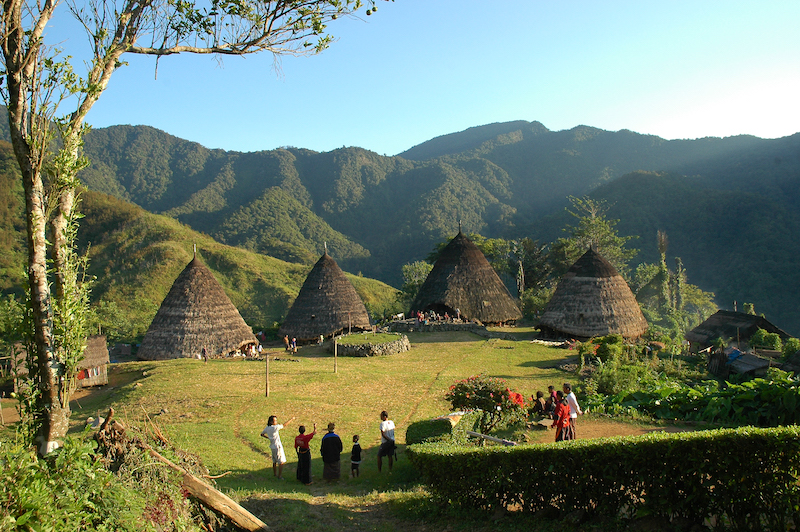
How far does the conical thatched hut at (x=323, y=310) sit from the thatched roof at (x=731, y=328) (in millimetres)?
17911

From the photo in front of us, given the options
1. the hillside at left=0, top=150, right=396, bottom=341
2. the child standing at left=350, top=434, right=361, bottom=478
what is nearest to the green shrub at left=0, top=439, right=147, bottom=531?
the child standing at left=350, top=434, right=361, bottom=478

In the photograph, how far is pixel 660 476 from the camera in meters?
5.11

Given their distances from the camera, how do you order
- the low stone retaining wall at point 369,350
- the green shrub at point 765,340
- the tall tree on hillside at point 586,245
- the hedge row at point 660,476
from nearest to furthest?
the hedge row at point 660,476 → the low stone retaining wall at point 369,350 → the green shrub at point 765,340 → the tall tree on hillside at point 586,245

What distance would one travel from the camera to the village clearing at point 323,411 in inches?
256

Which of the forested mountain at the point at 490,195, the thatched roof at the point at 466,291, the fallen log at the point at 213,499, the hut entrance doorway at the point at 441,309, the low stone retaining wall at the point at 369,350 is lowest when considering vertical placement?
the low stone retaining wall at the point at 369,350

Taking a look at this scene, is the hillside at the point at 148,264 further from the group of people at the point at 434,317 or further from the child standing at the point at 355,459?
the child standing at the point at 355,459

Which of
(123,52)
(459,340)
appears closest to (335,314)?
(459,340)

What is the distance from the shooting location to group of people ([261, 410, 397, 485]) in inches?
315

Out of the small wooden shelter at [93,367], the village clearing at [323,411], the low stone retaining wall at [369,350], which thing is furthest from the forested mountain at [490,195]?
the small wooden shelter at [93,367]

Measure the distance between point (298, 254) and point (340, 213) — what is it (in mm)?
25372

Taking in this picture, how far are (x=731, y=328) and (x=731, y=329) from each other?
72mm

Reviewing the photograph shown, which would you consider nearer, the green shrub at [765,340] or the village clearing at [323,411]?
the village clearing at [323,411]

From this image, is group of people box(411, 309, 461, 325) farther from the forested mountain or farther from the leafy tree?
the forested mountain

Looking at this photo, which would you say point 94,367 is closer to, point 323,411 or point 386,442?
point 323,411
